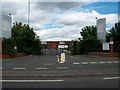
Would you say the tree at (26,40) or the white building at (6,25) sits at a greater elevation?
the white building at (6,25)

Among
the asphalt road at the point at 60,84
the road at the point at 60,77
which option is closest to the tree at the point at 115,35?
the road at the point at 60,77

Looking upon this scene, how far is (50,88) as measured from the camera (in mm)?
11414

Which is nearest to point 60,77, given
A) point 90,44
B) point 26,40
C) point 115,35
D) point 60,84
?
point 60,84

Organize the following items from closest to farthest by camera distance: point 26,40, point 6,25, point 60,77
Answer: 1. point 60,77
2. point 6,25
3. point 26,40

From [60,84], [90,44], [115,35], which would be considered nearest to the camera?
[60,84]

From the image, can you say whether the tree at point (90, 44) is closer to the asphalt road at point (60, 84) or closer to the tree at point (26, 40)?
the tree at point (26, 40)

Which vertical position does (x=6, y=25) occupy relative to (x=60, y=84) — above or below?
above

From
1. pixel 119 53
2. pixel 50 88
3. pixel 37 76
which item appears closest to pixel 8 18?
pixel 119 53

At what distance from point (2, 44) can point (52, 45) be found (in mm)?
55844

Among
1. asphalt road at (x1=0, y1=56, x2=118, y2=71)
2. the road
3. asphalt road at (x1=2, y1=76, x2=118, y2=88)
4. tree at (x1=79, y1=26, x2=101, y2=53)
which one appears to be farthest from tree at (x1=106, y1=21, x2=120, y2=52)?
asphalt road at (x1=2, y1=76, x2=118, y2=88)

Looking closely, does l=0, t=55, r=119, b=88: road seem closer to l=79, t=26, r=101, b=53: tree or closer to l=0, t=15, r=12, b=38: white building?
l=0, t=15, r=12, b=38: white building

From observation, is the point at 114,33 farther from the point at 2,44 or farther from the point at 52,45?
the point at 52,45

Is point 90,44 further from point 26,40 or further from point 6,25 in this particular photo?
point 6,25

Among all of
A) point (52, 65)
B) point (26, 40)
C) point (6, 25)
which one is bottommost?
point (52, 65)
